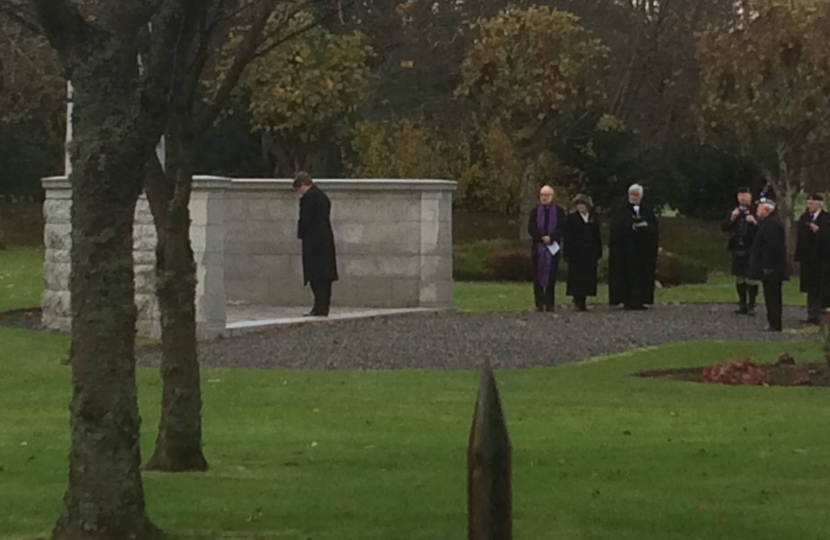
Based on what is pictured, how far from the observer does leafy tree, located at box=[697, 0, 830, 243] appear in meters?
37.8

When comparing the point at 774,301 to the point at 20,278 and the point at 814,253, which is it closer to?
the point at 814,253

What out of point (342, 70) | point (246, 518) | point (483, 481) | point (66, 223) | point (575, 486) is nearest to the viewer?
point (483, 481)

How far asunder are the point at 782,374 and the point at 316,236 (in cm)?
812

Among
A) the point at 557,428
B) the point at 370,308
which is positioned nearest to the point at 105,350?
the point at 557,428

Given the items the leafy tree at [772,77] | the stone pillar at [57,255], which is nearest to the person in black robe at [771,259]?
the stone pillar at [57,255]

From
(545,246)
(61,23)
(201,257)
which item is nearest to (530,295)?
(545,246)

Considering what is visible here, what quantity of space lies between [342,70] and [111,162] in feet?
111

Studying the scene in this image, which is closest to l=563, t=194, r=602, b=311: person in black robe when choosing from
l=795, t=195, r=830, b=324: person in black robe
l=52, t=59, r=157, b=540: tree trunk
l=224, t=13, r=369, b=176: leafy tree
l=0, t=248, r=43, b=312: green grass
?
l=795, t=195, r=830, b=324: person in black robe

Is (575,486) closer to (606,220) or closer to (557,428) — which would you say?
(557,428)

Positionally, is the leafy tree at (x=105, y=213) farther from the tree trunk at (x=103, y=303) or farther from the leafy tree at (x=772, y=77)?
the leafy tree at (x=772, y=77)

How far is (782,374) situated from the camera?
639 inches

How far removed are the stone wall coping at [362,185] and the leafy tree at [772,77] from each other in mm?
15616

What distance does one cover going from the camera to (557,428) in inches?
476

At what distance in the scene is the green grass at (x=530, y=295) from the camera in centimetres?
2752
